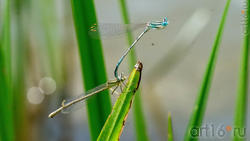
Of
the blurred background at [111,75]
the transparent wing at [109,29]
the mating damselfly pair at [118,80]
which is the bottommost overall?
the blurred background at [111,75]

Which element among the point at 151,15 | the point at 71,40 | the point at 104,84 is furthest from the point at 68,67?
the point at 104,84

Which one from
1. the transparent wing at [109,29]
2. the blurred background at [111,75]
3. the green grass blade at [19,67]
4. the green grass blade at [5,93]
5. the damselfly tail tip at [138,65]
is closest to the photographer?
the damselfly tail tip at [138,65]

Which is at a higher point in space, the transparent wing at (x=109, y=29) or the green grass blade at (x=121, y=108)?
the transparent wing at (x=109, y=29)

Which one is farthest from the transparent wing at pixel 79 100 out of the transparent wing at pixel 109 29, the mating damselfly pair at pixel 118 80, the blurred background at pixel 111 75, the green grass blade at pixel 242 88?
the blurred background at pixel 111 75

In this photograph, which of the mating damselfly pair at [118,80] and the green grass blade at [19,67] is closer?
the mating damselfly pair at [118,80]

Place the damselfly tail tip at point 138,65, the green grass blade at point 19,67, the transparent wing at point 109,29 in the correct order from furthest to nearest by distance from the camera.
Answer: the green grass blade at point 19,67 → the transparent wing at point 109,29 → the damselfly tail tip at point 138,65

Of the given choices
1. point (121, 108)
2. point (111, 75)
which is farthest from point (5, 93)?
point (111, 75)

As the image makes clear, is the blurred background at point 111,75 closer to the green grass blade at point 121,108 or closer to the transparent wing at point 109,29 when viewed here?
the transparent wing at point 109,29
